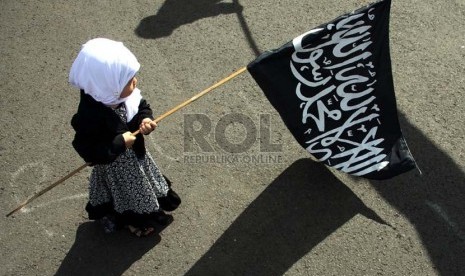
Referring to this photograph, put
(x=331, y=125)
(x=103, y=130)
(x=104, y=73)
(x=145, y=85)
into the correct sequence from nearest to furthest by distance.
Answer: (x=104, y=73), (x=103, y=130), (x=331, y=125), (x=145, y=85)

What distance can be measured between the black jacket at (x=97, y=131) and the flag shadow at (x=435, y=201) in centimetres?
213

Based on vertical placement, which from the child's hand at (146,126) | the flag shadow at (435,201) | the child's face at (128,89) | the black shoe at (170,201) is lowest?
the flag shadow at (435,201)

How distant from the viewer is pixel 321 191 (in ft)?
14.2

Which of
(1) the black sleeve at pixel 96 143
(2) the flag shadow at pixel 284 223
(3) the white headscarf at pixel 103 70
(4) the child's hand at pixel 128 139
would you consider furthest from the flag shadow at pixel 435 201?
(3) the white headscarf at pixel 103 70

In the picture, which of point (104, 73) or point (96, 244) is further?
point (96, 244)

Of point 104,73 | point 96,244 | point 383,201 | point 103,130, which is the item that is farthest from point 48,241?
point 383,201

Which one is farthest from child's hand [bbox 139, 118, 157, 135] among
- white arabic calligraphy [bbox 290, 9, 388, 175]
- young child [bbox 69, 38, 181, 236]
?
white arabic calligraphy [bbox 290, 9, 388, 175]

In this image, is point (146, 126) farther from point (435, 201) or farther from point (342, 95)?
point (435, 201)

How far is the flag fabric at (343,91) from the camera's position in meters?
3.61

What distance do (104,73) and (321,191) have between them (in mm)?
2066

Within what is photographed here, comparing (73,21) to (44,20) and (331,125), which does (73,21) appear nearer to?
(44,20)

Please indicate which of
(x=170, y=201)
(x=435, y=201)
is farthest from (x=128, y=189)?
(x=435, y=201)

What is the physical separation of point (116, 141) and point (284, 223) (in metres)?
1.52

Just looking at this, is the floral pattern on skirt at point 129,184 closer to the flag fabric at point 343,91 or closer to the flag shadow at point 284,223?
the flag shadow at point 284,223
